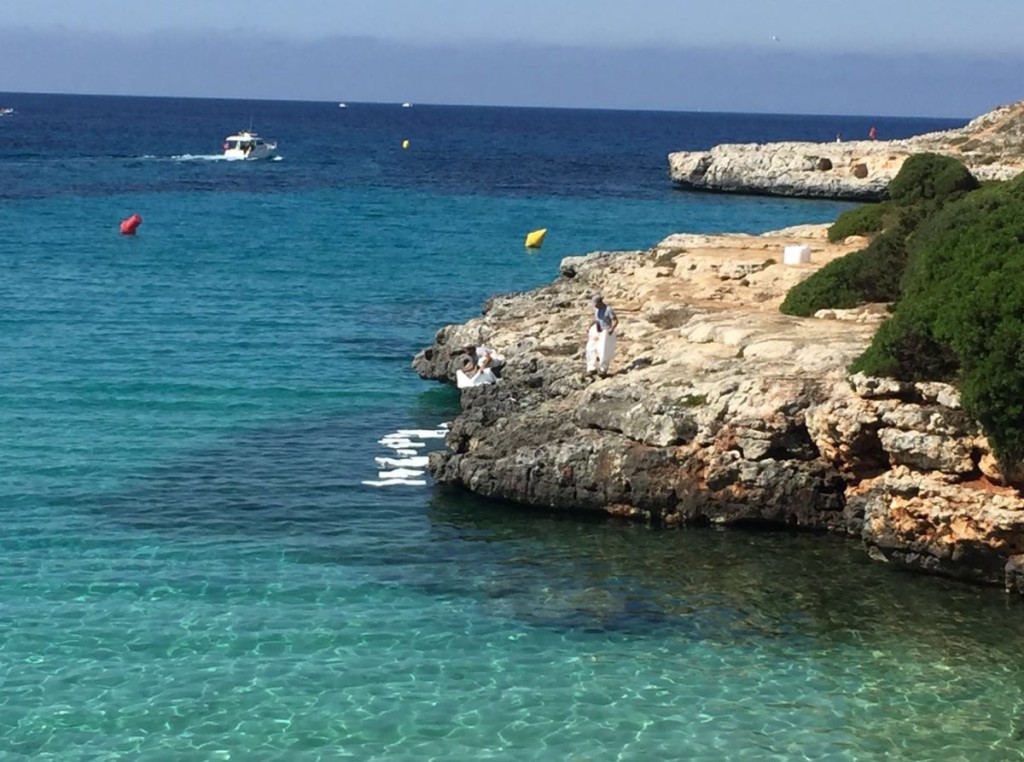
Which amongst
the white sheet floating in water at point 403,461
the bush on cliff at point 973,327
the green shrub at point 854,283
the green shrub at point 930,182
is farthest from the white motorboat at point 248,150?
the bush on cliff at point 973,327

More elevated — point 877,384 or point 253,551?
point 877,384

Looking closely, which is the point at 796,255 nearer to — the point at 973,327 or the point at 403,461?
the point at 403,461

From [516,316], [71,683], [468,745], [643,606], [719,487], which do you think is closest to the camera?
[468,745]

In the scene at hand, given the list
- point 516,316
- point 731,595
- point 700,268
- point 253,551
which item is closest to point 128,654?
point 253,551

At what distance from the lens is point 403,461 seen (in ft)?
93.7

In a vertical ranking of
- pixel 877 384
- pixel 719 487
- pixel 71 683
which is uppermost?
→ pixel 877 384

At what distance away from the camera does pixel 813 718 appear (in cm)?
1783

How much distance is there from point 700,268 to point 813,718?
2049cm

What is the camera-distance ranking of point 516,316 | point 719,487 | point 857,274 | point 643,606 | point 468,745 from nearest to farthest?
point 468,745
point 643,606
point 719,487
point 857,274
point 516,316

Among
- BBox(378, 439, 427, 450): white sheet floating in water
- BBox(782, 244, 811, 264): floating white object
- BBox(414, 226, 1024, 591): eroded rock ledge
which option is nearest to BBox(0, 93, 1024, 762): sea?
BBox(378, 439, 427, 450): white sheet floating in water

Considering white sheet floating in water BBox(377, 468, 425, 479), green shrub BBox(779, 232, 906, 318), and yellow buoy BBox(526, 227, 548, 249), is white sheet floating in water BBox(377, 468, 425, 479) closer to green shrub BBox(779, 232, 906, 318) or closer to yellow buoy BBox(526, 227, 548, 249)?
green shrub BBox(779, 232, 906, 318)

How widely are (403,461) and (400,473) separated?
2.69ft

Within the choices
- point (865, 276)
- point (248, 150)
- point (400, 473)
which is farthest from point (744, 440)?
point (248, 150)

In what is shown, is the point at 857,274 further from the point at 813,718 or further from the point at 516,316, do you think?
the point at 813,718
